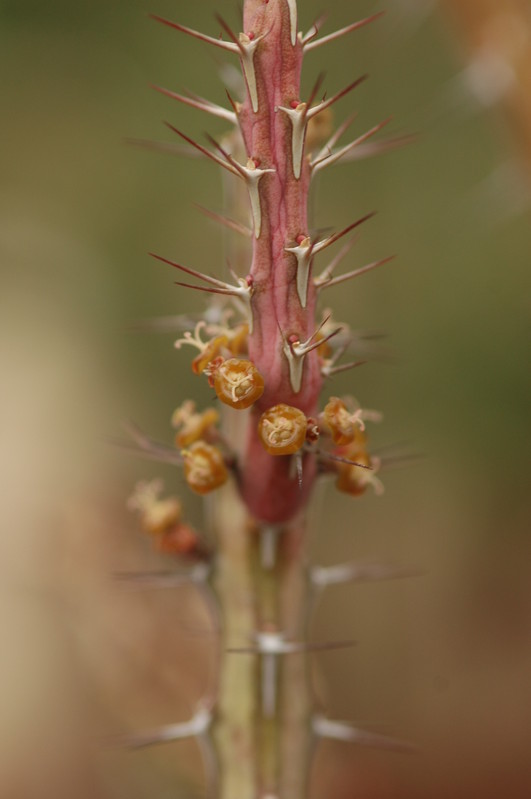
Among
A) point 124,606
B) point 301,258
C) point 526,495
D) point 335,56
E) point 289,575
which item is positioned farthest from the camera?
point 335,56

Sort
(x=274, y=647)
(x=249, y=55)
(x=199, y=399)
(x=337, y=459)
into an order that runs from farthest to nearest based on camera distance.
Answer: (x=199, y=399)
(x=274, y=647)
(x=337, y=459)
(x=249, y=55)

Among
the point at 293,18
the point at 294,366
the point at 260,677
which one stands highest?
the point at 293,18

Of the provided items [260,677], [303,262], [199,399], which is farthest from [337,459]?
[199,399]

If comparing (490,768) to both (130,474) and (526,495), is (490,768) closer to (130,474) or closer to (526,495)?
(526,495)

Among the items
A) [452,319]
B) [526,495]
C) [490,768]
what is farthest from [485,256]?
[490,768]

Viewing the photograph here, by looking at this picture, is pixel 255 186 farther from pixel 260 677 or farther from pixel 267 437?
pixel 260 677

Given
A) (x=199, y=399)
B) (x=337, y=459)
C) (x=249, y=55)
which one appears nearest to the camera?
(x=249, y=55)

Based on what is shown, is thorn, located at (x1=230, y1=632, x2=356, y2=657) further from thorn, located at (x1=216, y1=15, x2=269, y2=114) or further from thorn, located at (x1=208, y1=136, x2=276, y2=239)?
thorn, located at (x1=216, y1=15, x2=269, y2=114)
